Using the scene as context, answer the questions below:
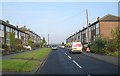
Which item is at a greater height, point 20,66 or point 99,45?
point 99,45

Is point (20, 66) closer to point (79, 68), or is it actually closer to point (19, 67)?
point (19, 67)

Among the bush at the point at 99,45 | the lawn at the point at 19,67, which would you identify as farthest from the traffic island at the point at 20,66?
the bush at the point at 99,45

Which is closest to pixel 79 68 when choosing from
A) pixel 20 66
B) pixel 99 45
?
pixel 20 66

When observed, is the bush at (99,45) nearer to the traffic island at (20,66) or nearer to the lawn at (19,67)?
the traffic island at (20,66)

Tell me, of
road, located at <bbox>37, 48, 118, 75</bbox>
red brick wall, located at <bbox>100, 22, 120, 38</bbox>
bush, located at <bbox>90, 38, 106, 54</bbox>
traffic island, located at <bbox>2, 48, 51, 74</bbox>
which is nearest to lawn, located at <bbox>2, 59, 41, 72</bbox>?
traffic island, located at <bbox>2, 48, 51, 74</bbox>

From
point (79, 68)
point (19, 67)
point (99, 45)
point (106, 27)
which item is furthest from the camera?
point (106, 27)

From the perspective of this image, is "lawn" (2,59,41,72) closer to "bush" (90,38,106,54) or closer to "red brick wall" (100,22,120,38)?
"bush" (90,38,106,54)

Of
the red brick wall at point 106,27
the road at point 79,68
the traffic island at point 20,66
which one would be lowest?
the road at point 79,68

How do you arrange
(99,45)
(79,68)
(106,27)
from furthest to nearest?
(106,27)
(99,45)
(79,68)

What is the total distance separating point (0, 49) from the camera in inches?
1761

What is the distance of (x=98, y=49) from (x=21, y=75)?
3207 cm

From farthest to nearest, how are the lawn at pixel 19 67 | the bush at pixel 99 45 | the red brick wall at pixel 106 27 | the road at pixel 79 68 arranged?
the red brick wall at pixel 106 27 → the bush at pixel 99 45 → the lawn at pixel 19 67 → the road at pixel 79 68

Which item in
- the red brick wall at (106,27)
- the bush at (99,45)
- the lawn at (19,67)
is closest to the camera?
the lawn at (19,67)

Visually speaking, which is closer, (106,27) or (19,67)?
(19,67)
